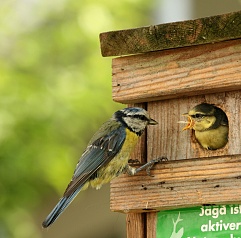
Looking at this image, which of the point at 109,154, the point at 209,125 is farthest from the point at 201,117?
the point at 109,154

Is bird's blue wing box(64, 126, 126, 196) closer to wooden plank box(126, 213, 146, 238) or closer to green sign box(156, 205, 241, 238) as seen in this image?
wooden plank box(126, 213, 146, 238)

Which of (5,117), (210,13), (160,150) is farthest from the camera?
(210,13)

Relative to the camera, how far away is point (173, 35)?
3.92 m

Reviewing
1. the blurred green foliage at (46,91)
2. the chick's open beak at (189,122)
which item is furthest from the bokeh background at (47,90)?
the chick's open beak at (189,122)

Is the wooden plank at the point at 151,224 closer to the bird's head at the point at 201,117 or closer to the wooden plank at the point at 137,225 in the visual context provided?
the wooden plank at the point at 137,225

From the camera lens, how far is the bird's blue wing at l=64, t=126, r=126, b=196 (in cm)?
419

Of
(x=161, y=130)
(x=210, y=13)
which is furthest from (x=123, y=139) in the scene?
(x=210, y=13)

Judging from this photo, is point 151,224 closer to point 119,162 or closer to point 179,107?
point 119,162

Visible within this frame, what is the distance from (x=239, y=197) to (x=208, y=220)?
200mm

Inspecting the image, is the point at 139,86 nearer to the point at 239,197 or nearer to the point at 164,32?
the point at 164,32

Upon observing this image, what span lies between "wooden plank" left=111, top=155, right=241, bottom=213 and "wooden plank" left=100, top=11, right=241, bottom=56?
1.52 ft

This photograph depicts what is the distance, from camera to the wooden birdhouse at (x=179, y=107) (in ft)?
12.6

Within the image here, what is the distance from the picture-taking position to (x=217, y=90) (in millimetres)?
3936

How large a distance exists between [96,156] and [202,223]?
616mm
